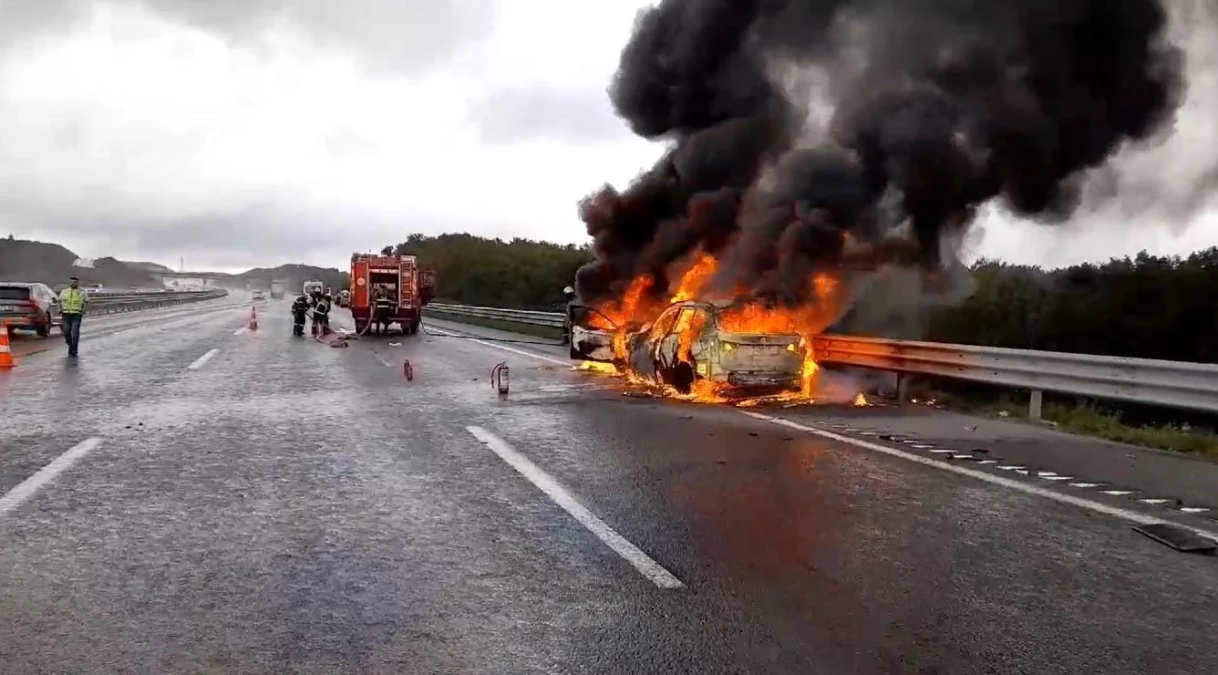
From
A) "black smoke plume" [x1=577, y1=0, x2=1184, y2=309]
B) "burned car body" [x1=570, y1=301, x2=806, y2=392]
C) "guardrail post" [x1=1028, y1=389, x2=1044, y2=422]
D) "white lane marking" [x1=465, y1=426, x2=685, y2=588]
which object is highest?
"black smoke plume" [x1=577, y1=0, x2=1184, y2=309]

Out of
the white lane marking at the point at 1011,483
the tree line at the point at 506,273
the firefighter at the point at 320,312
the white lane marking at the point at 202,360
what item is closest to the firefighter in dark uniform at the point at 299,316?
the firefighter at the point at 320,312

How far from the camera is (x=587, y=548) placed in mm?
5527

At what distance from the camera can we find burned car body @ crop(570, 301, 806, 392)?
42.2ft

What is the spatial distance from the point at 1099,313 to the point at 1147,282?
2126 mm

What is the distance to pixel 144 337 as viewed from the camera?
2641 centimetres

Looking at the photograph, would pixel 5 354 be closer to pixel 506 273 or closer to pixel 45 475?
pixel 45 475

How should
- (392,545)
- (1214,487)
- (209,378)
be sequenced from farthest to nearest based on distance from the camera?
(209,378) → (1214,487) → (392,545)

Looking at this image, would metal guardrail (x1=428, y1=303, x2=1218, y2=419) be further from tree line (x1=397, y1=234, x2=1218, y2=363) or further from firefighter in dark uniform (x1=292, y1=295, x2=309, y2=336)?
firefighter in dark uniform (x1=292, y1=295, x2=309, y2=336)

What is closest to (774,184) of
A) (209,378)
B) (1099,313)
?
(209,378)

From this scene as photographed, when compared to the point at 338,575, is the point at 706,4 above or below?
above

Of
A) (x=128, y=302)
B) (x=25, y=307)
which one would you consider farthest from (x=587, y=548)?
(x=128, y=302)

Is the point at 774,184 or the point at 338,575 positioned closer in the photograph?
the point at 338,575

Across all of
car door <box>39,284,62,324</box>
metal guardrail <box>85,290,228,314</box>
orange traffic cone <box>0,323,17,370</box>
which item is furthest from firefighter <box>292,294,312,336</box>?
orange traffic cone <box>0,323,17,370</box>

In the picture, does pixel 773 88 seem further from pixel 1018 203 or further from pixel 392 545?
pixel 392 545
